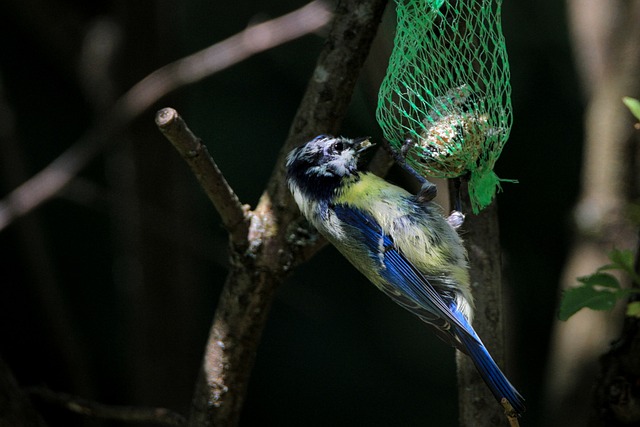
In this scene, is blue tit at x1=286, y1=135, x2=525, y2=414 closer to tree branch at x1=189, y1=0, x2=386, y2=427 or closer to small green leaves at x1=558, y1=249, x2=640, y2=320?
tree branch at x1=189, y1=0, x2=386, y2=427

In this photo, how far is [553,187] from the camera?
4.79 m

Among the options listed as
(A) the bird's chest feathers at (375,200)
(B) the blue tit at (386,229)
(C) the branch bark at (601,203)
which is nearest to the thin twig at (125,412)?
(B) the blue tit at (386,229)

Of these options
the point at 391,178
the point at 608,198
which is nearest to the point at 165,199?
the point at 391,178

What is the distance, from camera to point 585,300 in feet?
5.88

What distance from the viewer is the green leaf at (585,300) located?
1.76 meters

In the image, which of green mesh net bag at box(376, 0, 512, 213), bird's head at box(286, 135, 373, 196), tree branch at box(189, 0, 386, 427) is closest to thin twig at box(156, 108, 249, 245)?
tree branch at box(189, 0, 386, 427)

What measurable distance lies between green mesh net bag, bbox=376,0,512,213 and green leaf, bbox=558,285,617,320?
18.1 inches

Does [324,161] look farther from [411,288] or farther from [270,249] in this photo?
[411,288]

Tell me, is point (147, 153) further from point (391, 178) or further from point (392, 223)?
point (392, 223)

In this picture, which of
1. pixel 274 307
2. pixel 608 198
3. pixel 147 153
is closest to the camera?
pixel 608 198

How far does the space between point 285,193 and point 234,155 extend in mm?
2522

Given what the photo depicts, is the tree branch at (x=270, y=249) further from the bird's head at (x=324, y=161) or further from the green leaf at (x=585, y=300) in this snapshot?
the green leaf at (x=585, y=300)

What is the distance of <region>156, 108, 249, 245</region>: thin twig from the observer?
197 cm

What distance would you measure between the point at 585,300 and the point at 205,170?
98 cm
